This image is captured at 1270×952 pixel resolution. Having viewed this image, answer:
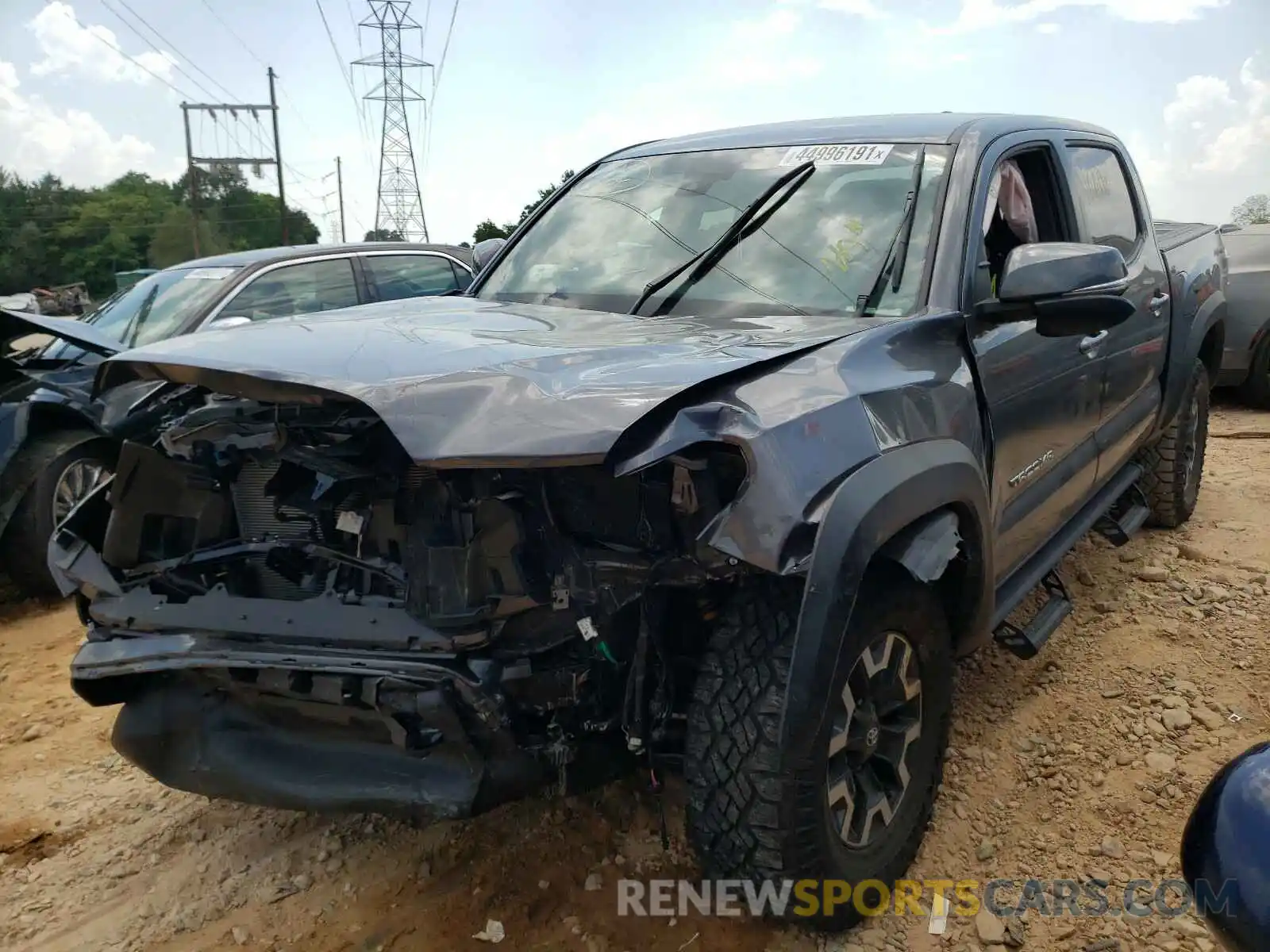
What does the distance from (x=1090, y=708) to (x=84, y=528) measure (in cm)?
323

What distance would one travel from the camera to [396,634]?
2092 mm

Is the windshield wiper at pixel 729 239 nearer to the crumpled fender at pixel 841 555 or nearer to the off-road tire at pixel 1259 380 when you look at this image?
the crumpled fender at pixel 841 555

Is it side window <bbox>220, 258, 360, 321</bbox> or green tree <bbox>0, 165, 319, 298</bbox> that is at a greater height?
green tree <bbox>0, 165, 319, 298</bbox>

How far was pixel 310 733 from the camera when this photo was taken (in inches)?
89.6

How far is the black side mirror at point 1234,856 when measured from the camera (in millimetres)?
1161

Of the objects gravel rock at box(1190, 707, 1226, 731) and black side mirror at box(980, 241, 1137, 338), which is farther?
gravel rock at box(1190, 707, 1226, 731)

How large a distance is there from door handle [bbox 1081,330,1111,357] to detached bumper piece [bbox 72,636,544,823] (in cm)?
236

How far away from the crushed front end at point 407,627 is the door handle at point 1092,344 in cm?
183

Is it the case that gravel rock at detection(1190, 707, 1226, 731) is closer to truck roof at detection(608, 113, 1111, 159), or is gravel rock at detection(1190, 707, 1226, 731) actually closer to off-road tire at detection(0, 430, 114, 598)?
truck roof at detection(608, 113, 1111, 159)

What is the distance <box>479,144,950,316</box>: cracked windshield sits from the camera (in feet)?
8.97

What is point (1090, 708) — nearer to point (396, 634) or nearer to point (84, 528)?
point (396, 634)

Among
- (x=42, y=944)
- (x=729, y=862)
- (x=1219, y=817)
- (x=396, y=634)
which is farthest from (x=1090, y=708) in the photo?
(x=42, y=944)
